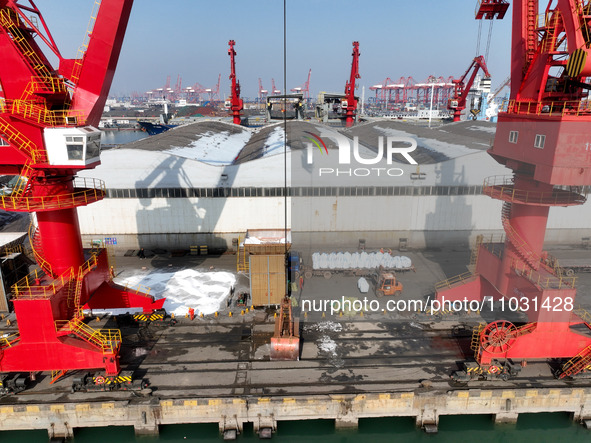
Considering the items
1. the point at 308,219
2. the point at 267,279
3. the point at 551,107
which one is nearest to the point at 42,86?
the point at 267,279

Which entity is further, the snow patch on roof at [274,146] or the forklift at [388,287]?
the snow patch on roof at [274,146]

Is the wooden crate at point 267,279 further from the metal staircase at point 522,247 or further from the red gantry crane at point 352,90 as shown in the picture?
the red gantry crane at point 352,90

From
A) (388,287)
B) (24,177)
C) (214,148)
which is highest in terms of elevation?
(24,177)

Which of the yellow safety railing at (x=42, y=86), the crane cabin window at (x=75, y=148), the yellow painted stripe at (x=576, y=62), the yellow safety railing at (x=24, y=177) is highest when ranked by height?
the yellow painted stripe at (x=576, y=62)

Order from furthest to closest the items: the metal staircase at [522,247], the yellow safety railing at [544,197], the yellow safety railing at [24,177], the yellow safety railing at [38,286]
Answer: the metal staircase at [522,247] < the yellow safety railing at [544,197] < the yellow safety railing at [38,286] < the yellow safety railing at [24,177]

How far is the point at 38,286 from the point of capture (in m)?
Result: 15.3

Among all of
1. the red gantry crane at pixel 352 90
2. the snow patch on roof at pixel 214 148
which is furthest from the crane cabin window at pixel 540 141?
the red gantry crane at pixel 352 90

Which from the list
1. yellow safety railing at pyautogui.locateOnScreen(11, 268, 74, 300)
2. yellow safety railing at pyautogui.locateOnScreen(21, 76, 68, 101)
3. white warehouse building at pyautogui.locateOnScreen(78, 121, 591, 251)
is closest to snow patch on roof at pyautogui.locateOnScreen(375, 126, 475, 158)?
white warehouse building at pyautogui.locateOnScreen(78, 121, 591, 251)

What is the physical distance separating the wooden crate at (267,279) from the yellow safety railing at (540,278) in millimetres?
11960

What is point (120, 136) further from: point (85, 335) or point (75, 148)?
point (85, 335)

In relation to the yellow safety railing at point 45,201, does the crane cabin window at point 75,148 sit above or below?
above

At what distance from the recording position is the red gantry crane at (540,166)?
13.7 meters

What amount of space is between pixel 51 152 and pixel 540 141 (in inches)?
776

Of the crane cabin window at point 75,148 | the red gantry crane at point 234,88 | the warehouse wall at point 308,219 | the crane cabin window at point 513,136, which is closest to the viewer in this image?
the crane cabin window at point 75,148
